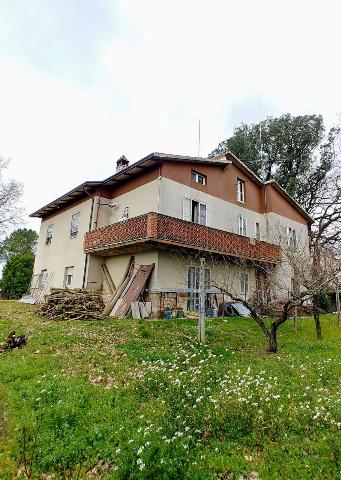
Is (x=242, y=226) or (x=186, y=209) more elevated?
(x=242, y=226)

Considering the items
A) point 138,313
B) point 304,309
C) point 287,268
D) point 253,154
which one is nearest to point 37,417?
point 138,313

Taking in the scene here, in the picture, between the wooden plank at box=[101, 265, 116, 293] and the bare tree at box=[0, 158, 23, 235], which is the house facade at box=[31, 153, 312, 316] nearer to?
the wooden plank at box=[101, 265, 116, 293]

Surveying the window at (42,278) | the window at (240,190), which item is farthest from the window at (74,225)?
the window at (240,190)

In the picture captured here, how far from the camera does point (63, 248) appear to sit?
22.4 m

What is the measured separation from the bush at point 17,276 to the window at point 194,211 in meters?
22.3

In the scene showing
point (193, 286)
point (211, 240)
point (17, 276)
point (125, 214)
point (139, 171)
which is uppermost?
point (139, 171)

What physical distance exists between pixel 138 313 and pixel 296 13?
1237 centimetres

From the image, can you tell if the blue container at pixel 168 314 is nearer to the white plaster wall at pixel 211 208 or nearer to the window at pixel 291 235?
the white plaster wall at pixel 211 208

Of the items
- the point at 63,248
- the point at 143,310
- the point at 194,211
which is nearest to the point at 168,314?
the point at 143,310

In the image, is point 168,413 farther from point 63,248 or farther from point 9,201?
point 9,201

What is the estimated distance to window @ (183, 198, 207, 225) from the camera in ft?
56.5

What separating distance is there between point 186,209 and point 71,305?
7813 mm

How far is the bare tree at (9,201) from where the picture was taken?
35.3 m

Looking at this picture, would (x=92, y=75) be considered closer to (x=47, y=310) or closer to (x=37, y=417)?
(x=47, y=310)
